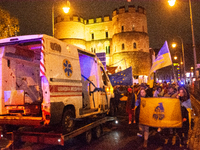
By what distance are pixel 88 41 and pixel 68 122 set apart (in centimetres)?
5375

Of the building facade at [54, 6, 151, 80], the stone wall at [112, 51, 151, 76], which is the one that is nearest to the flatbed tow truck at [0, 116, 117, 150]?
the building facade at [54, 6, 151, 80]

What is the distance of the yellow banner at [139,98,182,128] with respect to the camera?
673 centimetres

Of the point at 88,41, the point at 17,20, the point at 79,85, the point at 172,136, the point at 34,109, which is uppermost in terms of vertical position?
the point at 88,41

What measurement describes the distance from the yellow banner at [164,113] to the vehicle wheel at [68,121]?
2.34 m

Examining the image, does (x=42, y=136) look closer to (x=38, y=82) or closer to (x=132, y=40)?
(x=38, y=82)

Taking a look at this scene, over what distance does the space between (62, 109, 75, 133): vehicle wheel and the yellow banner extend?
2.34 meters

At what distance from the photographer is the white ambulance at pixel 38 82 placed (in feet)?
18.7

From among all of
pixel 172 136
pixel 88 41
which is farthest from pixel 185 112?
pixel 88 41

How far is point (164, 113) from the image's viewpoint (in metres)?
6.77

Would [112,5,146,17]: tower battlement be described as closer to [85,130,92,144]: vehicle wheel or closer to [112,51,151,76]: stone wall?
[112,51,151,76]: stone wall

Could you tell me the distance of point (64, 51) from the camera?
6.54m

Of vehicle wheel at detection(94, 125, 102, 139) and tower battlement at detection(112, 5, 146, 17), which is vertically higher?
tower battlement at detection(112, 5, 146, 17)

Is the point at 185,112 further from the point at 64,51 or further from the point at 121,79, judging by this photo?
the point at 121,79

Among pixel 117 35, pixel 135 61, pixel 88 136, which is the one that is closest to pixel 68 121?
pixel 88 136
